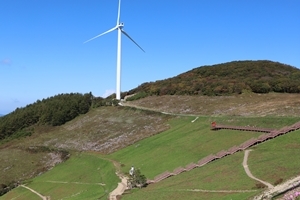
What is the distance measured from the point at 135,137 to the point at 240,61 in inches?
3208

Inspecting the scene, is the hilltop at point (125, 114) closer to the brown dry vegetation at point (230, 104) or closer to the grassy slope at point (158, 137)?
the brown dry vegetation at point (230, 104)

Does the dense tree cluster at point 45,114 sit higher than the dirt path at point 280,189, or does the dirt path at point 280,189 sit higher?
the dense tree cluster at point 45,114

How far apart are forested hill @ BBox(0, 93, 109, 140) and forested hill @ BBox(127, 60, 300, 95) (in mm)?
22935

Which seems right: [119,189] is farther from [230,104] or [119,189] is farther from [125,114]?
[125,114]

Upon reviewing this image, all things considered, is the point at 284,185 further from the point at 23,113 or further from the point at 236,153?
the point at 23,113

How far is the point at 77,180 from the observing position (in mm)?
69125

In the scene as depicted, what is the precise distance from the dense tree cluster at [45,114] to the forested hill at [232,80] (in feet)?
80.8

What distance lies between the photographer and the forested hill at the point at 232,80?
110 meters

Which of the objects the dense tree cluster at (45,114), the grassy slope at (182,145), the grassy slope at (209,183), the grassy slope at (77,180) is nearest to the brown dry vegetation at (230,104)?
the grassy slope at (182,145)

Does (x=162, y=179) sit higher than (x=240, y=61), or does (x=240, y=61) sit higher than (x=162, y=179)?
(x=240, y=61)

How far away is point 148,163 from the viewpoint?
62.8m

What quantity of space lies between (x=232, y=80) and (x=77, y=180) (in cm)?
6896

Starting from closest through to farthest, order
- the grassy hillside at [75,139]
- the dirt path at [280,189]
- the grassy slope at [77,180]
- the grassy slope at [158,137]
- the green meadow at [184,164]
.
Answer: the dirt path at [280,189], the green meadow at [184,164], the grassy slope at [77,180], the grassy slope at [158,137], the grassy hillside at [75,139]

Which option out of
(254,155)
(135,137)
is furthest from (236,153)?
(135,137)
